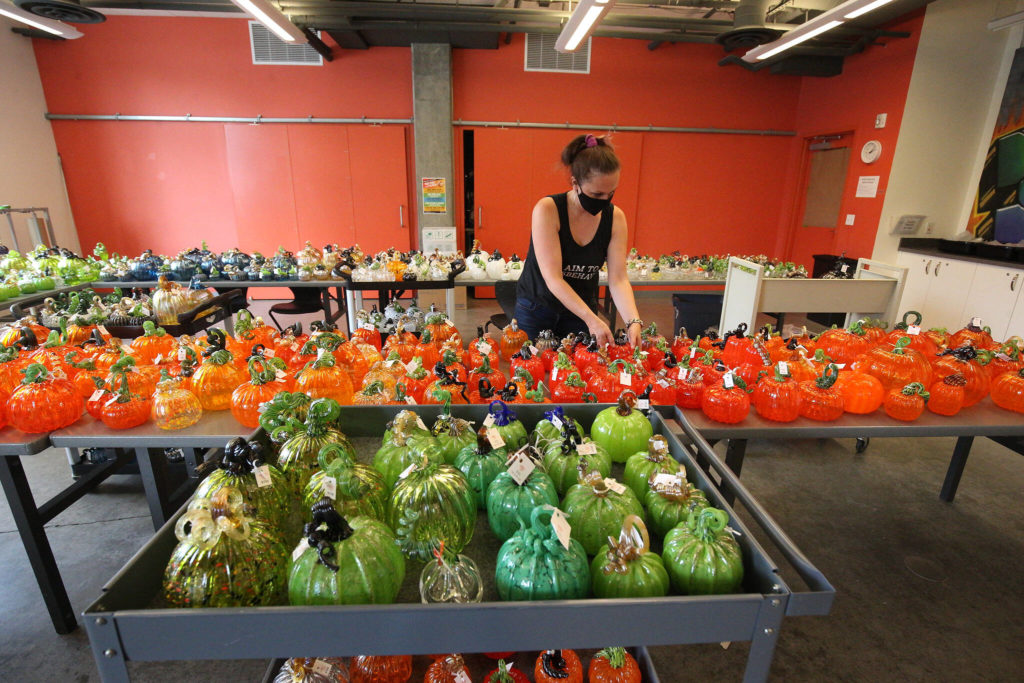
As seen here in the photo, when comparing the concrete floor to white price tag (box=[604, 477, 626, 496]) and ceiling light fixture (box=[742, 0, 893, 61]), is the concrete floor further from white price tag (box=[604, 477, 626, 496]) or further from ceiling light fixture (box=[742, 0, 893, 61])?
ceiling light fixture (box=[742, 0, 893, 61])

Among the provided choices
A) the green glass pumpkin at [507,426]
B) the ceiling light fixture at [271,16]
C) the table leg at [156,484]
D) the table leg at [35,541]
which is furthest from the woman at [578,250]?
the ceiling light fixture at [271,16]

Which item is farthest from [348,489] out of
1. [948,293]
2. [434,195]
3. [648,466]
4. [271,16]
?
[434,195]

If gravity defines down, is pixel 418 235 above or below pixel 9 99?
below

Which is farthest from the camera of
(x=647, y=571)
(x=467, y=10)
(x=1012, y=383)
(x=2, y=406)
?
(x=467, y=10)

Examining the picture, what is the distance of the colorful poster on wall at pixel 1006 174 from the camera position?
534 cm

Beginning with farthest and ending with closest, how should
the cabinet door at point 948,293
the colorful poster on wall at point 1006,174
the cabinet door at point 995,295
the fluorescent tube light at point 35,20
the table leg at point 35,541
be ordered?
the colorful poster on wall at point 1006,174, the cabinet door at point 948,293, the cabinet door at point 995,295, the fluorescent tube light at point 35,20, the table leg at point 35,541

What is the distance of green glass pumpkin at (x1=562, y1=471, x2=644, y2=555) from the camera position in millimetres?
1119

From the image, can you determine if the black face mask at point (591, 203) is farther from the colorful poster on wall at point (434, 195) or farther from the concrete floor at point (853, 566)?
the colorful poster on wall at point (434, 195)

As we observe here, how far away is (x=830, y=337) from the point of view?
8.54 ft

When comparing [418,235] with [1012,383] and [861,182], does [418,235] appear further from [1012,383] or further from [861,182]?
[1012,383]

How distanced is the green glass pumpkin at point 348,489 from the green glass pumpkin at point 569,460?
41 cm

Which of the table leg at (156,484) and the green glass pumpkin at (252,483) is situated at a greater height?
the green glass pumpkin at (252,483)

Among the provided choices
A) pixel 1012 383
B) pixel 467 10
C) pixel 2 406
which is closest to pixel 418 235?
pixel 467 10

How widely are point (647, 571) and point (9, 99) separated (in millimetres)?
9088
